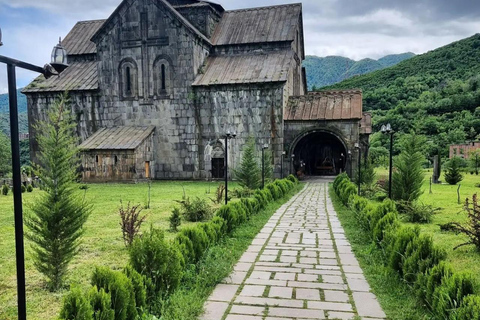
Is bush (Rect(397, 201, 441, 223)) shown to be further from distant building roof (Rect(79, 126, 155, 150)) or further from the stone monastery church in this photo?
distant building roof (Rect(79, 126, 155, 150))

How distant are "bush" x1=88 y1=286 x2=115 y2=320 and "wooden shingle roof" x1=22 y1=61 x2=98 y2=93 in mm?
23820

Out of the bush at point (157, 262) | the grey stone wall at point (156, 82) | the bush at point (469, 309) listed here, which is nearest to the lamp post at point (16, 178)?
the bush at point (157, 262)

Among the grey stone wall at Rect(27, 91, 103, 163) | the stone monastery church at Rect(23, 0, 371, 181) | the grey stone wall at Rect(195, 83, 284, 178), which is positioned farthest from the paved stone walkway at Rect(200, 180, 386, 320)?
the grey stone wall at Rect(27, 91, 103, 163)

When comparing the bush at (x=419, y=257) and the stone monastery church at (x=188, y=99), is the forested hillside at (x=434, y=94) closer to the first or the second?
the stone monastery church at (x=188, y=99)

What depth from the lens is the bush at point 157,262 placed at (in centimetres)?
502

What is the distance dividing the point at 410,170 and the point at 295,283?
8757 millimetres

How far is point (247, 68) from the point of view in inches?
965

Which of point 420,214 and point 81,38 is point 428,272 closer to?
point 420,214

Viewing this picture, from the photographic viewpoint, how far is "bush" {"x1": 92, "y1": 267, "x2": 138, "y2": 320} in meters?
3.94

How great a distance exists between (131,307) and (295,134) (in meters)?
20.1

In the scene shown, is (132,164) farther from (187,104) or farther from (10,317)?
(10,317)

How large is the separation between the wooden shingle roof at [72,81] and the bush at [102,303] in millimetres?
23820

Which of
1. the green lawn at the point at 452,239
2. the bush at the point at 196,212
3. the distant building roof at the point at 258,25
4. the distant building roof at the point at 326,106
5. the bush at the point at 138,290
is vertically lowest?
the green lawn at the point at 452,239

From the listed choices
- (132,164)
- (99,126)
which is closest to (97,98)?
(99,126)
